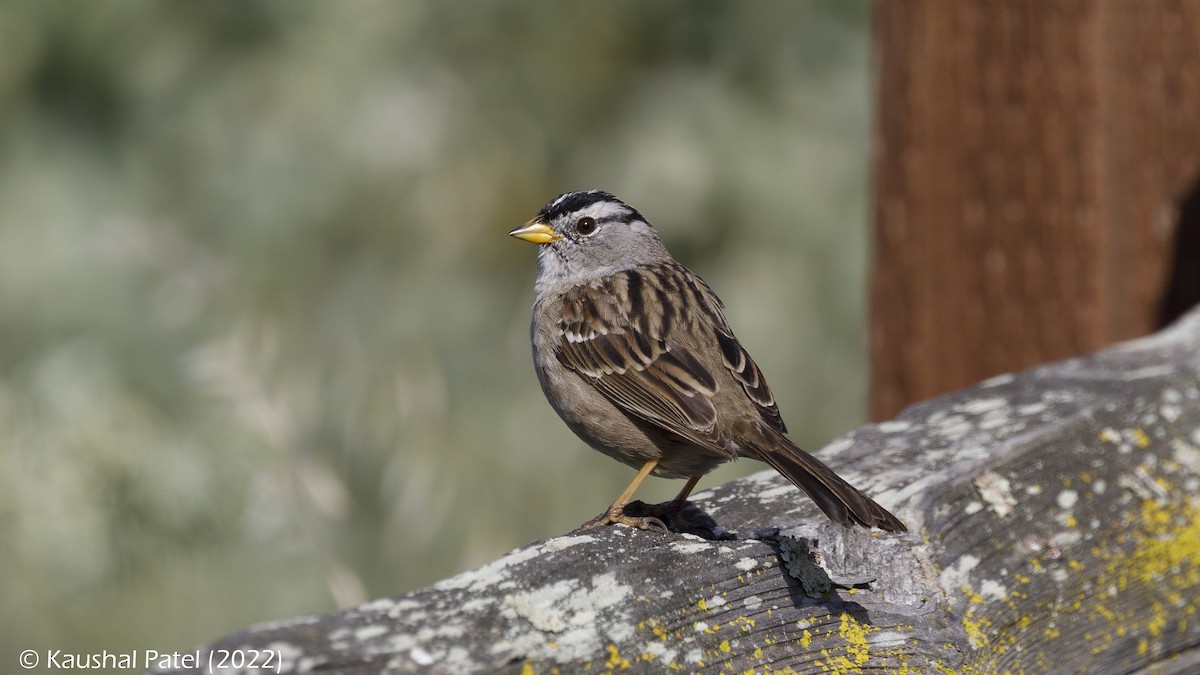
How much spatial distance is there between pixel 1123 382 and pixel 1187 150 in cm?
107

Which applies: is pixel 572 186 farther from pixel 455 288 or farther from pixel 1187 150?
pixel 1187 150

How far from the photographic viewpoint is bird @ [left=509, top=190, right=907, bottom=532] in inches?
119

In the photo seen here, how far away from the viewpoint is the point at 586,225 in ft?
12.9

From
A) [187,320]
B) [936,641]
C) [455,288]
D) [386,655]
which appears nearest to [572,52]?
[455,288]

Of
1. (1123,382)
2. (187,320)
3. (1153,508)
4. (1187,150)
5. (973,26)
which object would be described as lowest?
(1153,508)

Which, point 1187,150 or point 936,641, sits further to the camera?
point 1187,150

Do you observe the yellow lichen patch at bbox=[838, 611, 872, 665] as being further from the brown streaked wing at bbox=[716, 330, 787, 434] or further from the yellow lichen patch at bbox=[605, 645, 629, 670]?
the brown streaked wing at bbox=[716, 330, 787, 434]

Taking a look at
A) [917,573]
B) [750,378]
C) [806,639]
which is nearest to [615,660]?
[806,639]

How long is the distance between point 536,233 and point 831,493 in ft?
6.37

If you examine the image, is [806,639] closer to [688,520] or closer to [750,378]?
[688,520]

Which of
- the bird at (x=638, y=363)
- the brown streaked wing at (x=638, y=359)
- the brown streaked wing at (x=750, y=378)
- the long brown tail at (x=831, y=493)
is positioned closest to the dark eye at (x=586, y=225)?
the bird at (x=638, y=363)

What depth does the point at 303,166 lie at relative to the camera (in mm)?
5230

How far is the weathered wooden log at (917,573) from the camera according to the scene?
1626 mm

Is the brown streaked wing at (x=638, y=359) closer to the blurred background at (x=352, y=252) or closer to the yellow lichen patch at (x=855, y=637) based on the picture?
the blurred background at (x=352, y=252)
